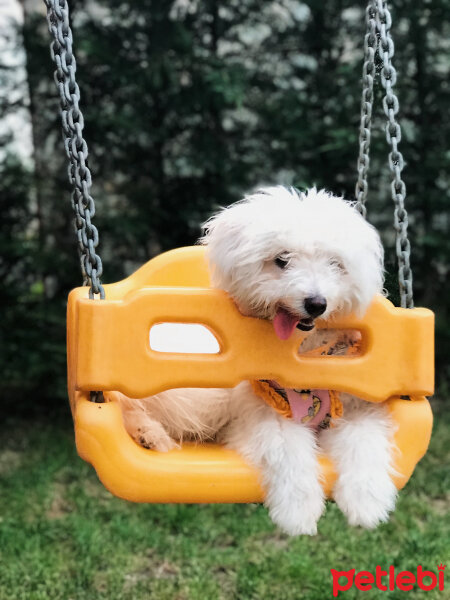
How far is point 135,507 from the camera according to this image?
395 cm

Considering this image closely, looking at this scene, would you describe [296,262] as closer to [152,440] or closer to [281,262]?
[281,262]

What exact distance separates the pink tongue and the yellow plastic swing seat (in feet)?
0.24

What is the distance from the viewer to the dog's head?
1.87 m

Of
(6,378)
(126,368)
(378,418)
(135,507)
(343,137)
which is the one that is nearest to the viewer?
(126,368)

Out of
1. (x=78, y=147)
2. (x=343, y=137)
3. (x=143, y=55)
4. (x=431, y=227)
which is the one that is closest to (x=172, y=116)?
(x=143, y=55)

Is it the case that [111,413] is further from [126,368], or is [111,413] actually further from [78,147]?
[78,147]

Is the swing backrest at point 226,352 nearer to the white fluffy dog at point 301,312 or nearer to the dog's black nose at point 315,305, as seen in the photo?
the white fluffy dog at point 301,312

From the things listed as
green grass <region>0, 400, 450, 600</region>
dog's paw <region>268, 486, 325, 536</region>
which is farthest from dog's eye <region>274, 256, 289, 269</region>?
green grass <region>0, 400, 450, 600</region>

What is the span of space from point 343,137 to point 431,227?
3.78 ft

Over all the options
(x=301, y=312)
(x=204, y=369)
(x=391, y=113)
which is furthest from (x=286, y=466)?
(x=391, y=113)

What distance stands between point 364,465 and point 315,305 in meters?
0.53

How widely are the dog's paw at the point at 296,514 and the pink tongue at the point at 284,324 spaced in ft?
1.53

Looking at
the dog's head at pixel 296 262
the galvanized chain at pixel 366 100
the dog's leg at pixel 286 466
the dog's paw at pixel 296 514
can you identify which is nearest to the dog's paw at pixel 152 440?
the dog's leg at pixel 286 466

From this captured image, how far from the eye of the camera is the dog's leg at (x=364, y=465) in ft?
6.45
